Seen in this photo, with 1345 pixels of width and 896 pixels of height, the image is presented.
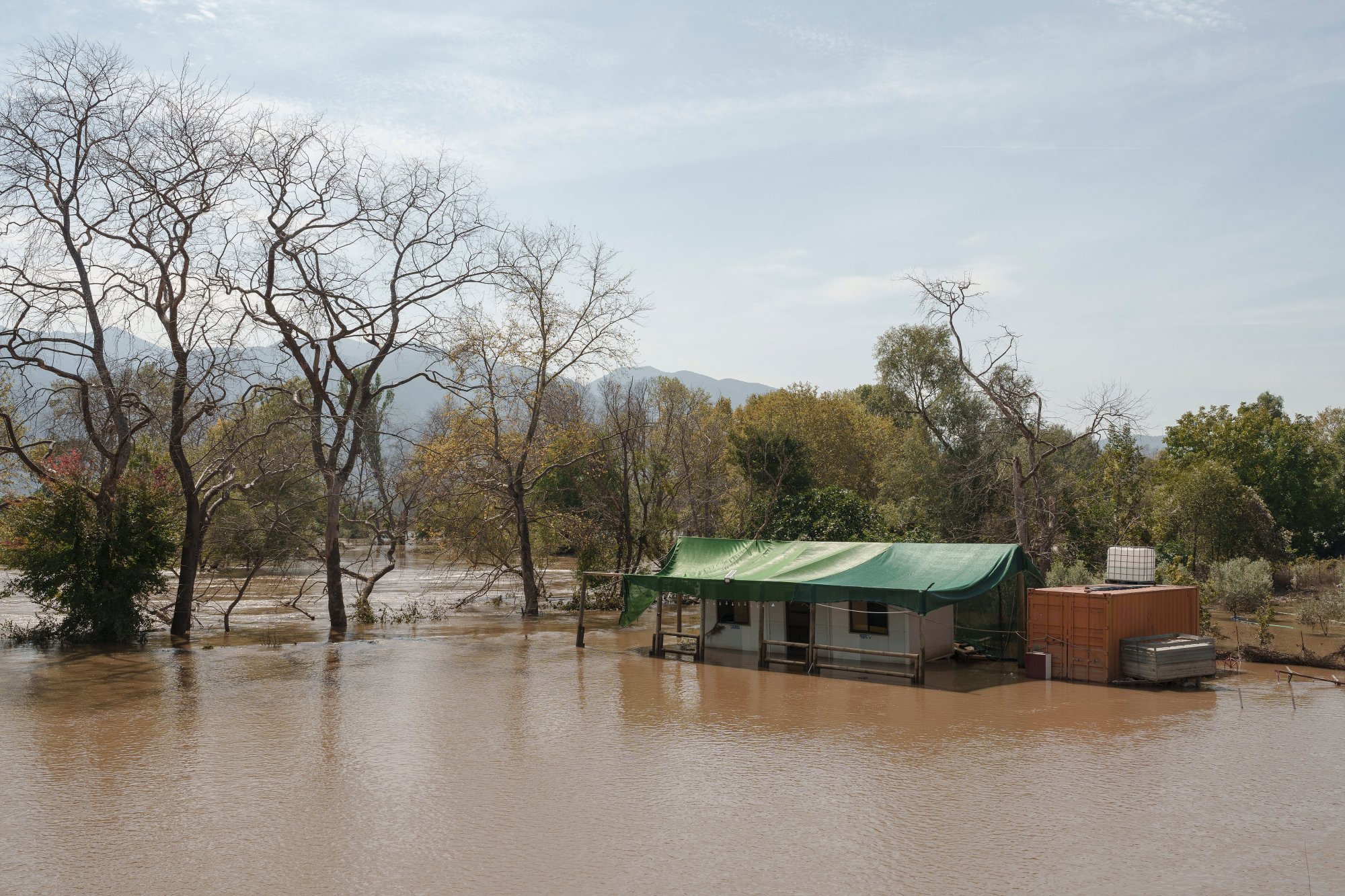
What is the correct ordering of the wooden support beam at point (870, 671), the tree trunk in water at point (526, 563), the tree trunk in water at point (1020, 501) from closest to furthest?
the wooden support beam at point (870, 671) → the tree trunk in water at point (1020, 501) → the tree trunk in water at point (526, 563)

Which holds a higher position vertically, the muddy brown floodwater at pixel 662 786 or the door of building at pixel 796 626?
the door of building at pixel 796 626

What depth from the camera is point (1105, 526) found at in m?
34.8

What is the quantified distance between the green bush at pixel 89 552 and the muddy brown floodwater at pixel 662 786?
15.3 feet

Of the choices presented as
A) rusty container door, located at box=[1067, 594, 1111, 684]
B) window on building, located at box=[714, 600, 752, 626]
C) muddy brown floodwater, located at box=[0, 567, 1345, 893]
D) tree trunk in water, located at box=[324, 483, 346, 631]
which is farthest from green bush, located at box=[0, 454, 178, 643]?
rusty container door, located at box=[1067, 594, 1111, 684]

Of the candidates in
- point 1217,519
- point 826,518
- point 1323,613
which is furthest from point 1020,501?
point 1217,519

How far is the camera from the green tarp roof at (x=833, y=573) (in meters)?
20.0

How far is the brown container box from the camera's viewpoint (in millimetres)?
19250

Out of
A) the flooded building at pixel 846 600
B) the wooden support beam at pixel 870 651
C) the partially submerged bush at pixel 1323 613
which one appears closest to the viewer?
the wooden support beam at pixel 870 651

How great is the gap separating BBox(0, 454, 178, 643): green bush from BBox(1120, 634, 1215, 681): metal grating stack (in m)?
23.6

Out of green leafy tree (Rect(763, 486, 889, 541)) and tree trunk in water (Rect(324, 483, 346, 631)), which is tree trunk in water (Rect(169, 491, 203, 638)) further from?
green leafy tree (Rect(763, 486, 889, 541))

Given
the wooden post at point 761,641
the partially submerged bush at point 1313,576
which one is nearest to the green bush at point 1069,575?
the partially submerged bush at point 1313,576

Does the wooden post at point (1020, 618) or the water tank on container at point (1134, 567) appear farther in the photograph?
the wooden post at point (1020, 618)

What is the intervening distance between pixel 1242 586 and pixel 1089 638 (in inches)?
640

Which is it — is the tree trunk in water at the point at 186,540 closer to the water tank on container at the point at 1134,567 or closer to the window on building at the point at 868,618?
the window on building at the point at 868,618
